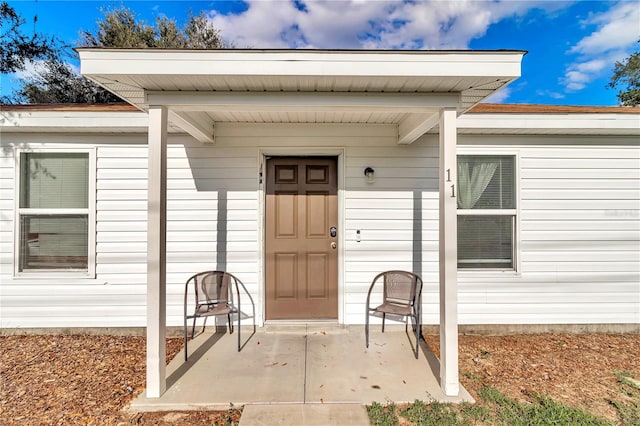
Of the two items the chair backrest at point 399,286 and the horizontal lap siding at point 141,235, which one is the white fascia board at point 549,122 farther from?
the horizontal lap siding at point 141,235

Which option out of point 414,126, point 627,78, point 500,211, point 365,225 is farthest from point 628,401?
point 627,78

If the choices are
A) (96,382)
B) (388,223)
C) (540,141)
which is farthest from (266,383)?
(540,141)

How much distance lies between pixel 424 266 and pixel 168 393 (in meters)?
2.78

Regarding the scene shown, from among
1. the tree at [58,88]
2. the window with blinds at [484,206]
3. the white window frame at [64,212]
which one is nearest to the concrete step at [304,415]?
the window with blinds at [484,206]

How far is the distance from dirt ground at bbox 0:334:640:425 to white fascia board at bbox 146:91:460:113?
7.45 feet

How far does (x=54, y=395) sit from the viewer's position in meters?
2.44

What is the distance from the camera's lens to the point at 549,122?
3.28m

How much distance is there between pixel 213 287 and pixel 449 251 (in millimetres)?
2480

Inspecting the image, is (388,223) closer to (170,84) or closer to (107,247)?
(170,84)

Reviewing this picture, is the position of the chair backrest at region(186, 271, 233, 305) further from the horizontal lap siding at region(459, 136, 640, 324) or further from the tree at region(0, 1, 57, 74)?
the tree at region(0, 1, 57, 74)

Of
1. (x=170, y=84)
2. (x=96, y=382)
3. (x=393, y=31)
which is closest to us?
(x=170, y=84)

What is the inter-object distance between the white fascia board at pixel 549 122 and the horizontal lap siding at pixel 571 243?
10.8 inches

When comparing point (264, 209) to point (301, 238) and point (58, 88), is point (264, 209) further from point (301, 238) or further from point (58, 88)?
point (58, 88)

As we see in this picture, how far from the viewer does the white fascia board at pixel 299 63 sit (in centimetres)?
209
